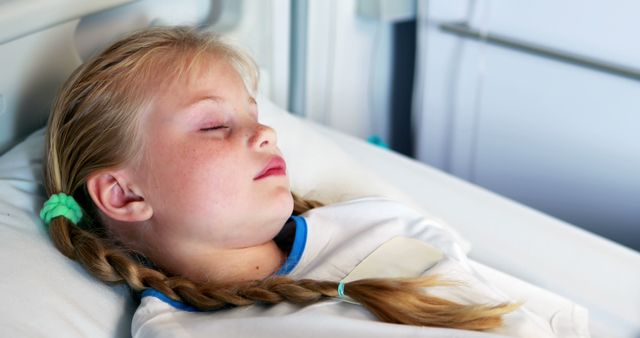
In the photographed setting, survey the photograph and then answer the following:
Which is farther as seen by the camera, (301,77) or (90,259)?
(301,77)

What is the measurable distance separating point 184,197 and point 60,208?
182 millimetres

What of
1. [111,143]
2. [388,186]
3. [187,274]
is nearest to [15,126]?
[111,143]

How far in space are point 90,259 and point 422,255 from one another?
0.48 m

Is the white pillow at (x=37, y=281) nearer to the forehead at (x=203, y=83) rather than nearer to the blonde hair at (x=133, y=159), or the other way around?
the blonde hair at (x=133, y=159)

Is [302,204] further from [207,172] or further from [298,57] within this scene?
[298,57]

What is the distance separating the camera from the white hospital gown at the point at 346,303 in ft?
3.05

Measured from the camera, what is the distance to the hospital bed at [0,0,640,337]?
0.95 m

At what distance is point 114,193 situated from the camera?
1.03 meters

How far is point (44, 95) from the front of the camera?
123cm

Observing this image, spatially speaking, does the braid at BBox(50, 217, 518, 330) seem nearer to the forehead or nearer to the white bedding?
the white bedding

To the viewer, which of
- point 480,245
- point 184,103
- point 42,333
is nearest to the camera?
point 42,333

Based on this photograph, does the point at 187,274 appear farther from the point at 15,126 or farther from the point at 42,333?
the point at 15,126

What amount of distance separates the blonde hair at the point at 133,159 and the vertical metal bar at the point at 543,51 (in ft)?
2.60

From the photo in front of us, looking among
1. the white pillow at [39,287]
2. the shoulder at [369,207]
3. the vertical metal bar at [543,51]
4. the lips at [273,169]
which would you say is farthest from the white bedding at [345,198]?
the vertical metal bar at [543,51]
